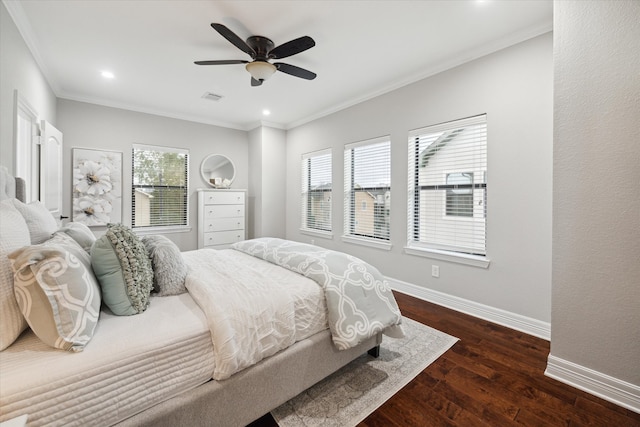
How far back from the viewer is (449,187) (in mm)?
3031

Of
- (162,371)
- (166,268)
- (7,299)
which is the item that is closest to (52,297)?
(7,299)

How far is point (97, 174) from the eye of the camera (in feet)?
13.1

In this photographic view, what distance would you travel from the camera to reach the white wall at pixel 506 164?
2373 mm

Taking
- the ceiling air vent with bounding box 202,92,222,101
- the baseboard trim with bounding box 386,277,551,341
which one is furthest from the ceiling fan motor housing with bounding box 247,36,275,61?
the baseboard trim with bounding box 386,277,551,341

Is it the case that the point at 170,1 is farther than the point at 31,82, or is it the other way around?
the point at 31,82

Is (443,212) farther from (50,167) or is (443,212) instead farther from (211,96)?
(50,167)

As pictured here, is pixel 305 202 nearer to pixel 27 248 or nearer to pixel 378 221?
pixel 378 221

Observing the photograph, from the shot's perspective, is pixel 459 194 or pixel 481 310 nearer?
pixel 481 310

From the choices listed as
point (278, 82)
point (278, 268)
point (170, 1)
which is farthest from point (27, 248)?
point (278, 82)

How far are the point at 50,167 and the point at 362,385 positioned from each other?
3.80 m

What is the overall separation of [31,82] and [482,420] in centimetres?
459

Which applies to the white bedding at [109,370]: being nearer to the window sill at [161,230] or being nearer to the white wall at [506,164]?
the white wall at [506,164]

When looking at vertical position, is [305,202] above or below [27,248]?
above

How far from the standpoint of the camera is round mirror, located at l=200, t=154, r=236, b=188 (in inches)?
196
